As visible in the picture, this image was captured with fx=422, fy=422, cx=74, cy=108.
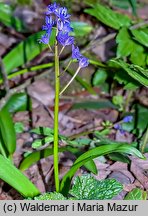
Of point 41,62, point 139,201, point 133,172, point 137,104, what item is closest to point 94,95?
point 137,104

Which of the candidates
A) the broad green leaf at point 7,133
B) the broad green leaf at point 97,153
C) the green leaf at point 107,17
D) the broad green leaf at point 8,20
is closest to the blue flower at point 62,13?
the broad green leaf at point 97,153

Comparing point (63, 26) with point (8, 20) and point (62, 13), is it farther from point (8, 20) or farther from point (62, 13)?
point (8, 20)

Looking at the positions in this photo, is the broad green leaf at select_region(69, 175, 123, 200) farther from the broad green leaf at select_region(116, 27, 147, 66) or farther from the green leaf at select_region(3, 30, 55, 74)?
the green leaf at select_region(3, 30, 55, 74)

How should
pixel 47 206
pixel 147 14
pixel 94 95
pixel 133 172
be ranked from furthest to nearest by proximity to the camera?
1. pixel 147 14
2. pixel 94 95
3. pixel 133 172
4. pixel 47 206

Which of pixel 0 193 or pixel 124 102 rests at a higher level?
pixel 124 102

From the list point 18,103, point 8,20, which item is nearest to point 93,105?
point 18,103

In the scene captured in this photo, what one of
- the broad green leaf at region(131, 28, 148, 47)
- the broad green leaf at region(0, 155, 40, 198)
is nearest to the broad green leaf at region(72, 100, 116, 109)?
the broad green leaf at region(131, 28, 148, 47)

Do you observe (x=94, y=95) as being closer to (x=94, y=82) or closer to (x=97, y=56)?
(x=94, y=82)
